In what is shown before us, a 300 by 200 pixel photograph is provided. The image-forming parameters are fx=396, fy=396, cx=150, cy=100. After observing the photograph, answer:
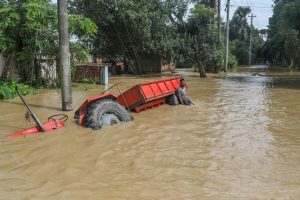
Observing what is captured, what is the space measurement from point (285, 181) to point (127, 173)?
2.51 m

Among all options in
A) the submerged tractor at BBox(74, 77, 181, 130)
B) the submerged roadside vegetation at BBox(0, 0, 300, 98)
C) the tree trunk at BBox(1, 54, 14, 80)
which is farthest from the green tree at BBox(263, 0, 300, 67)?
the tree trunk at BBox(1, 54, 14, 80)

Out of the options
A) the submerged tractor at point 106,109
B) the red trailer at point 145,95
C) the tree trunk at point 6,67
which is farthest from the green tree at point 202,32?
the submerged tractor at point 106,109

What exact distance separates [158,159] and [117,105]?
3390 millimetres

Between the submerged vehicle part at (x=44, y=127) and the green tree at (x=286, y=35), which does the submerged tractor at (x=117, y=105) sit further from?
the green tree at (x=286, y=35)

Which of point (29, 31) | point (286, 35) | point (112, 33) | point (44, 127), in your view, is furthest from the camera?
point (286, 35)

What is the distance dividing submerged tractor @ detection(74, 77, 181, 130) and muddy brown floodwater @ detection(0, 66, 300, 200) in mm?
290

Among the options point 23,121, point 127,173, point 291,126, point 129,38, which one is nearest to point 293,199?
point 127,173

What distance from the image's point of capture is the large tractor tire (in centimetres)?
985

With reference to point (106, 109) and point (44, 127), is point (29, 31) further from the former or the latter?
point (44, 127)

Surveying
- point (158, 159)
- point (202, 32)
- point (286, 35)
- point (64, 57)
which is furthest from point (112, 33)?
point (158, 159)

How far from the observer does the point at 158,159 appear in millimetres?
7348

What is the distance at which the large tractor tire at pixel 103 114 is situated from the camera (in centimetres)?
985

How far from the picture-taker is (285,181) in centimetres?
620

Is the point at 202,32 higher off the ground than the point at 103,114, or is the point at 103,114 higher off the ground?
the point at 202,32
